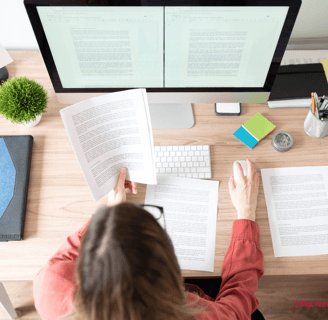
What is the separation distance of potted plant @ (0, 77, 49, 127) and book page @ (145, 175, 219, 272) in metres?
0.44

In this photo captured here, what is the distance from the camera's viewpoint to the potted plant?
35.1 inches

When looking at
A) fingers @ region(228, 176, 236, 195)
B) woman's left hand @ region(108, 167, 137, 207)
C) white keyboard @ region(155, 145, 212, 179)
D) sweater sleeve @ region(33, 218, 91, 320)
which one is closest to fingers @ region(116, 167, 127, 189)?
woman's left hand @ region(108, 167, 137, 207)

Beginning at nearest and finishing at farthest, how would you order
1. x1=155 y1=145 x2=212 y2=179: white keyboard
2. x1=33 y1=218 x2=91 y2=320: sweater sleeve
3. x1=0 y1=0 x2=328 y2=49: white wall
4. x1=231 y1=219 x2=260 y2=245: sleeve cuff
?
1. x1=33 y1=218 x2=91 y2=320: sweater sleeve
2. x1=231 y1=219 x2=260 y2=245: sleeve cuff
3. x1=155 y1=145 x2=212 y2=179: white keyboard
4. x1=0 y1=0 x2=328 y2=49: white wall

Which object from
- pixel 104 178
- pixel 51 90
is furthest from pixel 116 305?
pixel 51 90

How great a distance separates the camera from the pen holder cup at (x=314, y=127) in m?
0.94

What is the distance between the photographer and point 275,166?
951 mm

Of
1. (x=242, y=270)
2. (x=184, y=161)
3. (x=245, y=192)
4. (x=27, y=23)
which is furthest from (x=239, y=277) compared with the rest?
(x=27, y=23)

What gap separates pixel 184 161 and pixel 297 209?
368 millimetres

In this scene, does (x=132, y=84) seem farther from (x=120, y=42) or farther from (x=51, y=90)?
(x=51, y=90)

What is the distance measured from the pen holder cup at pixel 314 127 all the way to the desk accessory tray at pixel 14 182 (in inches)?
36.2

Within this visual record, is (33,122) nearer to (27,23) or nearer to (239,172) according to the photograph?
(27,23)

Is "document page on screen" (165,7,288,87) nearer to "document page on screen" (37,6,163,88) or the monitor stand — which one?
"document page on screen" (37,6,163,88)

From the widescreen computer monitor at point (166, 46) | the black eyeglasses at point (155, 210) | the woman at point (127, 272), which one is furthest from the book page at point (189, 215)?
the widescreen computer monitor at point (166, 46)

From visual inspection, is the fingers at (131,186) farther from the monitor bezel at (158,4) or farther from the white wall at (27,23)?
the white wall at (27,23)
